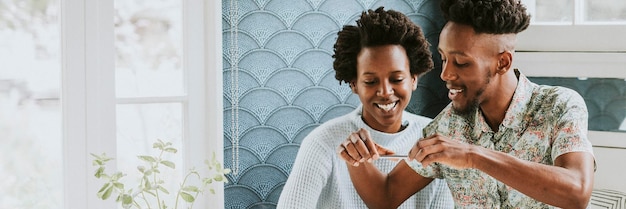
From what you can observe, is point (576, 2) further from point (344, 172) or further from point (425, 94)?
point (344, 172)

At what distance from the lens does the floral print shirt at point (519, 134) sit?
6.21 feet

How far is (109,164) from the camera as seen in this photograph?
254 centimetres

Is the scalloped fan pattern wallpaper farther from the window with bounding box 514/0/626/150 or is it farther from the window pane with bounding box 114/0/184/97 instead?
the window with bounding box 514/0/626/150

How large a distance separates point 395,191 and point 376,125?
0.21m

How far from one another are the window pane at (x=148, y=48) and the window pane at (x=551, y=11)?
127 centimetres

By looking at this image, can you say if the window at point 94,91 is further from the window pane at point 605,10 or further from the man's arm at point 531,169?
the window pane at point 605,10

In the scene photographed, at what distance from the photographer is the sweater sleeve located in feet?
7.41

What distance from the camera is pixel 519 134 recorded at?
6.64ft

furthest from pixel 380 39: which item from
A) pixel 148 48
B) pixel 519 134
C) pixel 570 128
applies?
pixel 148 48

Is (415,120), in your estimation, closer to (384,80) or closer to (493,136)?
(384,80)

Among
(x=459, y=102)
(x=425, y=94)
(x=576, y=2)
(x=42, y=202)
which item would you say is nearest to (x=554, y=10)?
(x=576, y=2)

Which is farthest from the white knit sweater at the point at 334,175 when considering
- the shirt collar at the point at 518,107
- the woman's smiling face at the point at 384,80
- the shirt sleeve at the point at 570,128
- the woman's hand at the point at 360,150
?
the shirt sleeve at the point at 570,128

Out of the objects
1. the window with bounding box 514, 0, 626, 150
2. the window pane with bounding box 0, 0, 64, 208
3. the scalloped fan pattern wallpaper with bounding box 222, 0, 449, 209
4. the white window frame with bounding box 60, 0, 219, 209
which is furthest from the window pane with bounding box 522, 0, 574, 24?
the window pane with bounding box 0, 0, 64, 208

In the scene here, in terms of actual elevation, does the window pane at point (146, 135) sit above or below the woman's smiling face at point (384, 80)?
below
